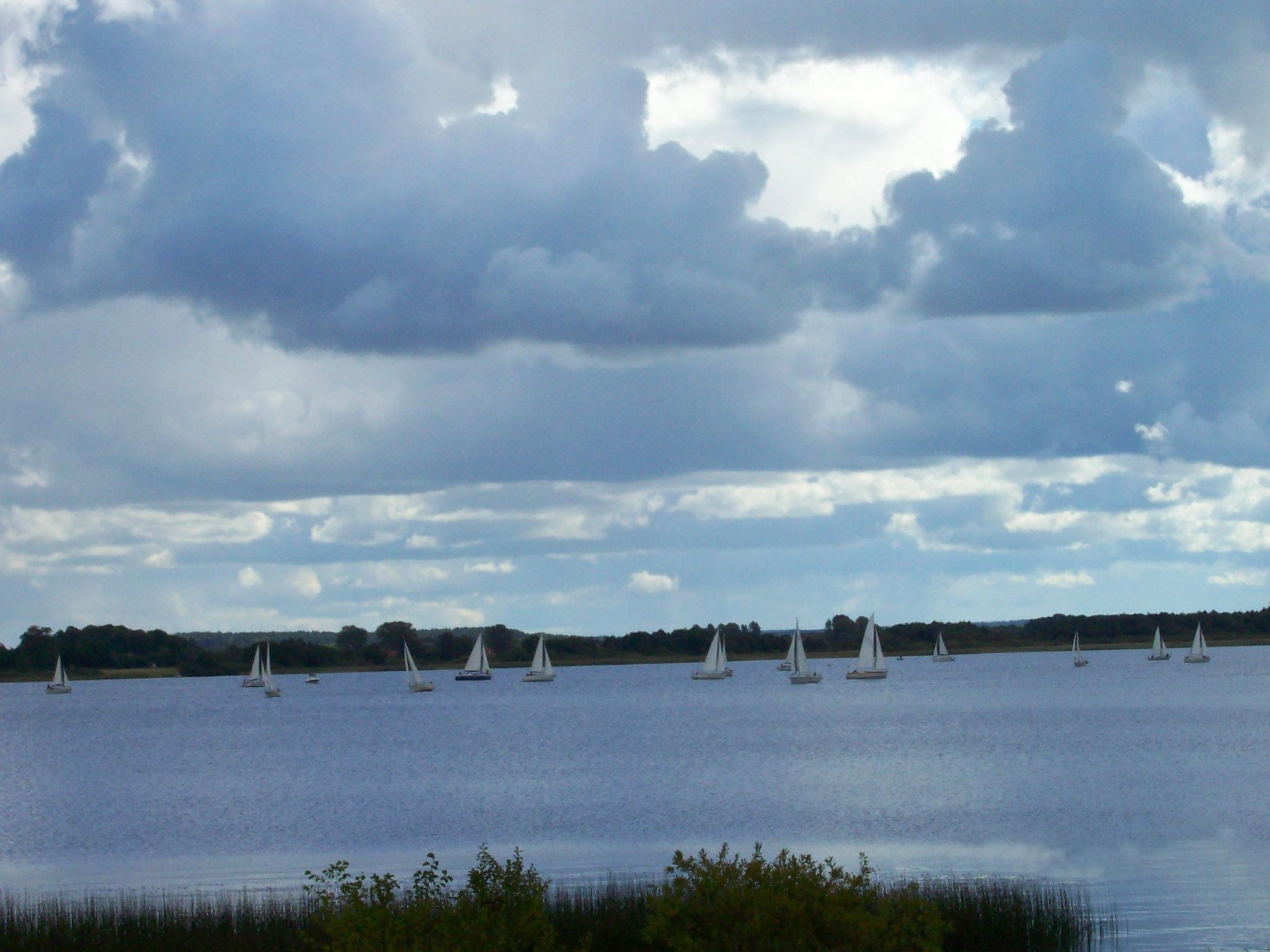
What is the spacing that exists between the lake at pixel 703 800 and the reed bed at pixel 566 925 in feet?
6.76

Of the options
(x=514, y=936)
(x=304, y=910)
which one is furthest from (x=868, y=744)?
(x=514, y=936)

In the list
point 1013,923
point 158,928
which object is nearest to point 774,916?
point 1013,923

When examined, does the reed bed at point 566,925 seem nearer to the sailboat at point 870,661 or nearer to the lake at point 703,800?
the lake at point 703,800

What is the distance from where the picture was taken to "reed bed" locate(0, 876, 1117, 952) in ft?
92.8

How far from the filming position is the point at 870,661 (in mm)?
183875

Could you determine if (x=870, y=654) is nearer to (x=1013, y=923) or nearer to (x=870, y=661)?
(x=870, y=661)

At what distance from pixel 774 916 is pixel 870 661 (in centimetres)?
16604

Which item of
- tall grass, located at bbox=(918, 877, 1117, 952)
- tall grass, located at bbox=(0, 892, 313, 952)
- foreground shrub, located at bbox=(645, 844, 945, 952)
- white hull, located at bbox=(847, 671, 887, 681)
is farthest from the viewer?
white hull, located at bbox=(847, 671, 887, 681)

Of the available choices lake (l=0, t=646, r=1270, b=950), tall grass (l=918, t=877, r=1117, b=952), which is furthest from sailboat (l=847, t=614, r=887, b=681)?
tall grass (l=918, t=877, r=1117, b=952)

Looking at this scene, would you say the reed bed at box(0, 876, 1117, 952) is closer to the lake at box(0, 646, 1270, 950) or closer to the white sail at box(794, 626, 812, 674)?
the lake at box(0, 646, 1270, 950)

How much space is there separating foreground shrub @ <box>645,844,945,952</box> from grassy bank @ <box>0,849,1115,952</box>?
2cm

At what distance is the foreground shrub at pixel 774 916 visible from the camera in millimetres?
20703

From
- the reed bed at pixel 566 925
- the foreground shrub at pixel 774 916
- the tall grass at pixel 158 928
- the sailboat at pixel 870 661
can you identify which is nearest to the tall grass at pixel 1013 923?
the reed bed at pixel 566 925

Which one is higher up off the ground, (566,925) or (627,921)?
(627,921)
